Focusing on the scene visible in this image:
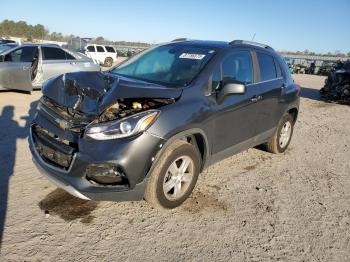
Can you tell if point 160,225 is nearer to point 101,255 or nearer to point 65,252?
point 101,255

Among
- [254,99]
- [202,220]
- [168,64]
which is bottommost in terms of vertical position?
[202,220]

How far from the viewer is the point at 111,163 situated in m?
3.14

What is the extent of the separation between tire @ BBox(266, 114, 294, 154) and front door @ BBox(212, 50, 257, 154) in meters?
1.02

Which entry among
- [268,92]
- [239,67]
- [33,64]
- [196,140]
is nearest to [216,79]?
[239,67]

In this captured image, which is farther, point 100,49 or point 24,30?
point 24,30

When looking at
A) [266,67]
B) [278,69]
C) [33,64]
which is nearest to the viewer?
[266,67]

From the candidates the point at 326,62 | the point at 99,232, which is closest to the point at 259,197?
the point at 99,232

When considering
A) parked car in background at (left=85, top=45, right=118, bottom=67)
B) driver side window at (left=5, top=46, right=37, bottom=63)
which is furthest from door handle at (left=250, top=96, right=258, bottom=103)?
parked car in background at (left=85, top=45, right=118, bottom=67)

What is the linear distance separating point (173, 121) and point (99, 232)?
1.30m

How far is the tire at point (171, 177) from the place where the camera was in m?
3.47

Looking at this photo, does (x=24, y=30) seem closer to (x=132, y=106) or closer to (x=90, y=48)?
(x=90, y=48)

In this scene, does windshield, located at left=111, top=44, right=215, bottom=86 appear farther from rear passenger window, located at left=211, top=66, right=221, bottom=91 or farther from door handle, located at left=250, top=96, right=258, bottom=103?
door handle, located at left=250, top=96, right=258, bottom=103

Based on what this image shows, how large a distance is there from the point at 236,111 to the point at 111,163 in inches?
74.5

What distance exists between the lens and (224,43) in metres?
4.67
